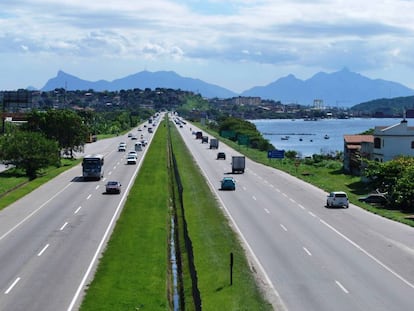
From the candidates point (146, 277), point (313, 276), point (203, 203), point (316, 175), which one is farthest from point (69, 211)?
point (316, 175)

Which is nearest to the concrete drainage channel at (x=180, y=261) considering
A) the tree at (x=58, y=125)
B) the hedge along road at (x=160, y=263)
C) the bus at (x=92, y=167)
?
the hedge along road at (x=160, y=263)

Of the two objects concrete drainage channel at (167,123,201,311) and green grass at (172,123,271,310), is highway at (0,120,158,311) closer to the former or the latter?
concrete drainage channel at (167,123,201,311)

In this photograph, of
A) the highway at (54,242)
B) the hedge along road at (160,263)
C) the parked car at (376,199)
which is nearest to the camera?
the hedge along road at (160,263)

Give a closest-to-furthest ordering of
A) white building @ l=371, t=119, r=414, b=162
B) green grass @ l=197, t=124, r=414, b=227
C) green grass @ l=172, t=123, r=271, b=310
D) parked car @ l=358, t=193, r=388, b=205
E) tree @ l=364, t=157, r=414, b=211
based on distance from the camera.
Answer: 1. green grass @ l=172, t=123, r=271, b=310
2. green grass @ l=197, t=124, r=414, b=227
3. tree @ l=364, t=157, r=414, b=211
4. parked car @ l=358, t=193, r=388, b=205
5. white building @ l=371, t=119, r=414, b=162

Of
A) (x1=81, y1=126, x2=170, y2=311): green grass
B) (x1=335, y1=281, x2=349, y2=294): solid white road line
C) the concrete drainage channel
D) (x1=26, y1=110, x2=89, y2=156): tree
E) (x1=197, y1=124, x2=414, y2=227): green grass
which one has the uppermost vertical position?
(x1=26, y1=110, x2=89, y2=156): tree

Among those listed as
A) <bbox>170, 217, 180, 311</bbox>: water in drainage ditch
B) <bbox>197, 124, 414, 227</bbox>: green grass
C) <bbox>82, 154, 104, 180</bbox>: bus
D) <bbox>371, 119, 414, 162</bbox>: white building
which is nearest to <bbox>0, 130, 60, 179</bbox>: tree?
<bbox>82, 154, 104, 180</bbox>: bus

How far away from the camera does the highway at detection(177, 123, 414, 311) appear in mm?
29469

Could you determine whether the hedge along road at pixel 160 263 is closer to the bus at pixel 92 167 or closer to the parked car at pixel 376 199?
the parked car at pixel 376 199

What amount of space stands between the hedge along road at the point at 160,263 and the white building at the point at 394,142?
3066 centimetres

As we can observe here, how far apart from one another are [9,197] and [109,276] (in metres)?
33.8

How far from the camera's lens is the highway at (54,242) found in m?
30.0

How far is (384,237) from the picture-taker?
44.9 metres

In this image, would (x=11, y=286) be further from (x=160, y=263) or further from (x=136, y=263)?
(x=160, y=263)

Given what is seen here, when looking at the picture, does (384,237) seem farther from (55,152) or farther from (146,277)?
(55,152)
